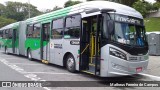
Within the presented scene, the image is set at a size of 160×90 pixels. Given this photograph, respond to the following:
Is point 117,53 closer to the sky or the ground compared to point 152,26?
closer to the ground

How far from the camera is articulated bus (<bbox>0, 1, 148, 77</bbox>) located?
9.26 meters

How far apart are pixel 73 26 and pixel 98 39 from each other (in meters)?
2.32

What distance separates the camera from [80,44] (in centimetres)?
1104

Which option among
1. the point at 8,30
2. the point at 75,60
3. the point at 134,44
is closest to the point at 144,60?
the point at 134,44

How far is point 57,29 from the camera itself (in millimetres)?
13508

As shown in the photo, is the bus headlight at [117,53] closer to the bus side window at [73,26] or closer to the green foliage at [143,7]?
the bus side window at [73,26]

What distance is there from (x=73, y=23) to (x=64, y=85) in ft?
11.9

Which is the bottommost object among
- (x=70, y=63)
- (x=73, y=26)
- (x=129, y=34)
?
(x=70, y=63)

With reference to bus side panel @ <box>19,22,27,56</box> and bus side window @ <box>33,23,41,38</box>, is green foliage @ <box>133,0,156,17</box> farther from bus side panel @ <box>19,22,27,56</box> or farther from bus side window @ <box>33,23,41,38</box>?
bus side window @ <box>33,23,41,38</box>

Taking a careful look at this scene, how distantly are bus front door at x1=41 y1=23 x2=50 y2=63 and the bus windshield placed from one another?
6.35 meters

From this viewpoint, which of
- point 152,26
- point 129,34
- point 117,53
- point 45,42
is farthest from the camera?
point 152,26

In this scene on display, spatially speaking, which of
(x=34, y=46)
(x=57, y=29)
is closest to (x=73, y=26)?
(x=57, y=29)

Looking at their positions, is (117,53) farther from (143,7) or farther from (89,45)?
(143,7)

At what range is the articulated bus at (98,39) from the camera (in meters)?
9.26
